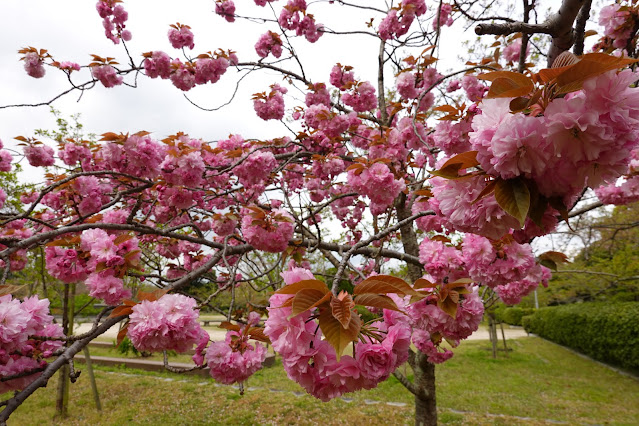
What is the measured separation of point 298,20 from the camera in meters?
4.29

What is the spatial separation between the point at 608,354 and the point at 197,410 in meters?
10.4

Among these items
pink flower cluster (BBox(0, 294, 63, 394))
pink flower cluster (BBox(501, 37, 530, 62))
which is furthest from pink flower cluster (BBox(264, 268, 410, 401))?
pink flower cluster (BBox(501, 37, 530, 62))

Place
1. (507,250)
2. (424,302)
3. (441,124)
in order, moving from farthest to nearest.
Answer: (441,124)
(507,250)
(424,302)

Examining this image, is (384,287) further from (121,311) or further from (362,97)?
(362,97)

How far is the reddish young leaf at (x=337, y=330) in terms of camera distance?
65cm

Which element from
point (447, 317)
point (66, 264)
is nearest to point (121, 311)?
point (66, 264)

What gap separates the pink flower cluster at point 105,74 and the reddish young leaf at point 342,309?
359cm

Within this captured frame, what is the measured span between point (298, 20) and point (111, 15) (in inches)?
90.4

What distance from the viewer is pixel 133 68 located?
10.9 feet

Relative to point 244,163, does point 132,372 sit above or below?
below

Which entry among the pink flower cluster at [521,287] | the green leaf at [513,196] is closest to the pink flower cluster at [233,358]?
the green leaf at [513,196]

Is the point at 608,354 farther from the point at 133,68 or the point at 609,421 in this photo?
the point at 133,68

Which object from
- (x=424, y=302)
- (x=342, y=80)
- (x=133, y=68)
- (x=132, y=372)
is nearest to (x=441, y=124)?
(x=424, y=302)

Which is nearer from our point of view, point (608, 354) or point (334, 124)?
point (334, 124)
